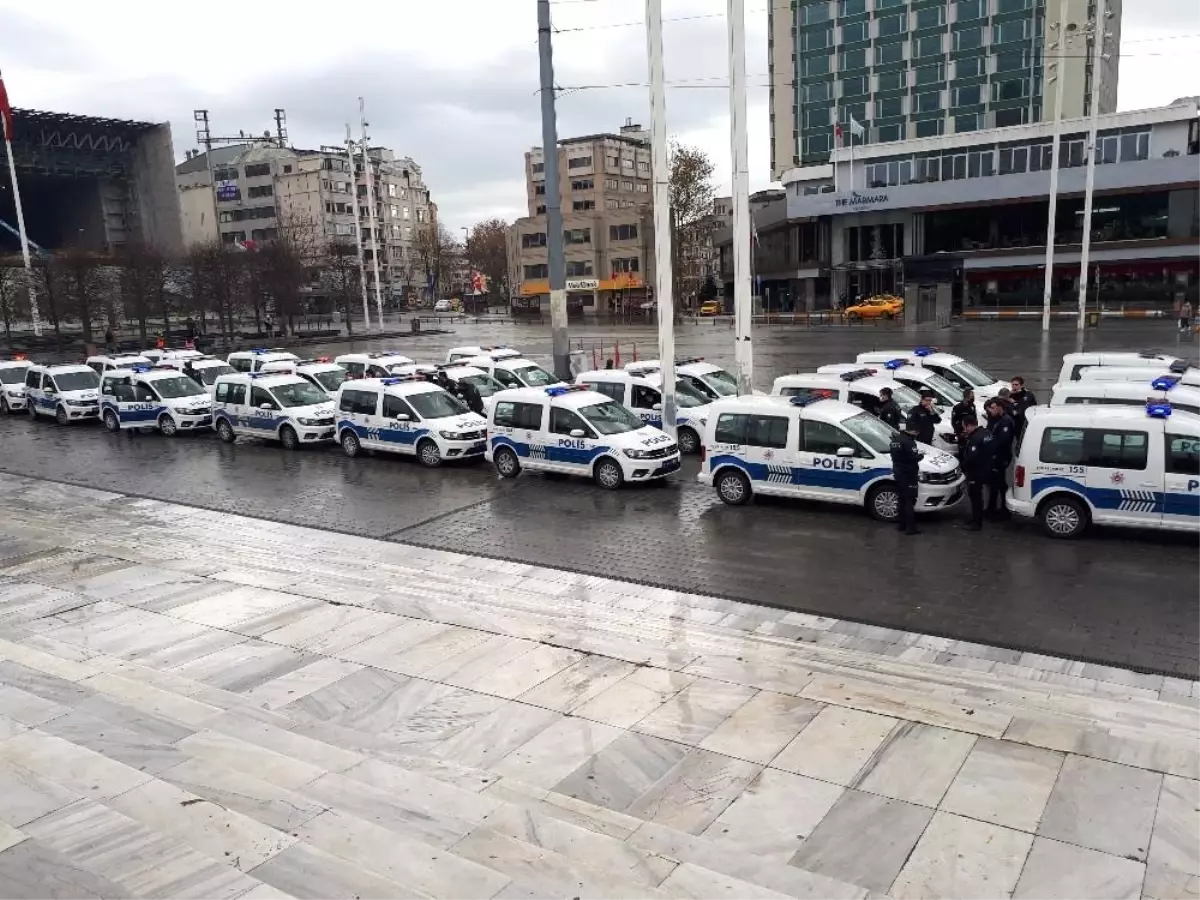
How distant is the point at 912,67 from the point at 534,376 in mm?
68076

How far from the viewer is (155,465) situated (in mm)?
20797

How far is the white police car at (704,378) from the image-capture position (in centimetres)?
2052

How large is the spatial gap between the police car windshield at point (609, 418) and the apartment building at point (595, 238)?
63.4m

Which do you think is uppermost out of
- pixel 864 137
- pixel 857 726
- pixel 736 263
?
pixel 864 137

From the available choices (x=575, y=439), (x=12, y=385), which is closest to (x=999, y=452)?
(x=575, y=439)

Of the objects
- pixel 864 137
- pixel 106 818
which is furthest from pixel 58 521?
pixel 864 137

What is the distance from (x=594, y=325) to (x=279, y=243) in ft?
75.5

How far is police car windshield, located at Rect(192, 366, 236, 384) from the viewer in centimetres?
2942

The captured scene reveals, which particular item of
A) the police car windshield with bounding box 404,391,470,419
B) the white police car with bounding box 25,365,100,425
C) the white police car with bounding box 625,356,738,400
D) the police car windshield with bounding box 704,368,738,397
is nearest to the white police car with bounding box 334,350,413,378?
the police car windshield with bounding box 404,391,470,419

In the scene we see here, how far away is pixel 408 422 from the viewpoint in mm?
19391

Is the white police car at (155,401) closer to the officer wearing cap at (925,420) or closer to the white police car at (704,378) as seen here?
the white police car at (704,378)

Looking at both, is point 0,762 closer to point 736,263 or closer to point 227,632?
point 227,632

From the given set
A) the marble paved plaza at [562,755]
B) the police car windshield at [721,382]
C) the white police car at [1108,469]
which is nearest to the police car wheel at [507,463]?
the police car windshield at [721,382]

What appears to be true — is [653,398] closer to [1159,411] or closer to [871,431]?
[871,431]
